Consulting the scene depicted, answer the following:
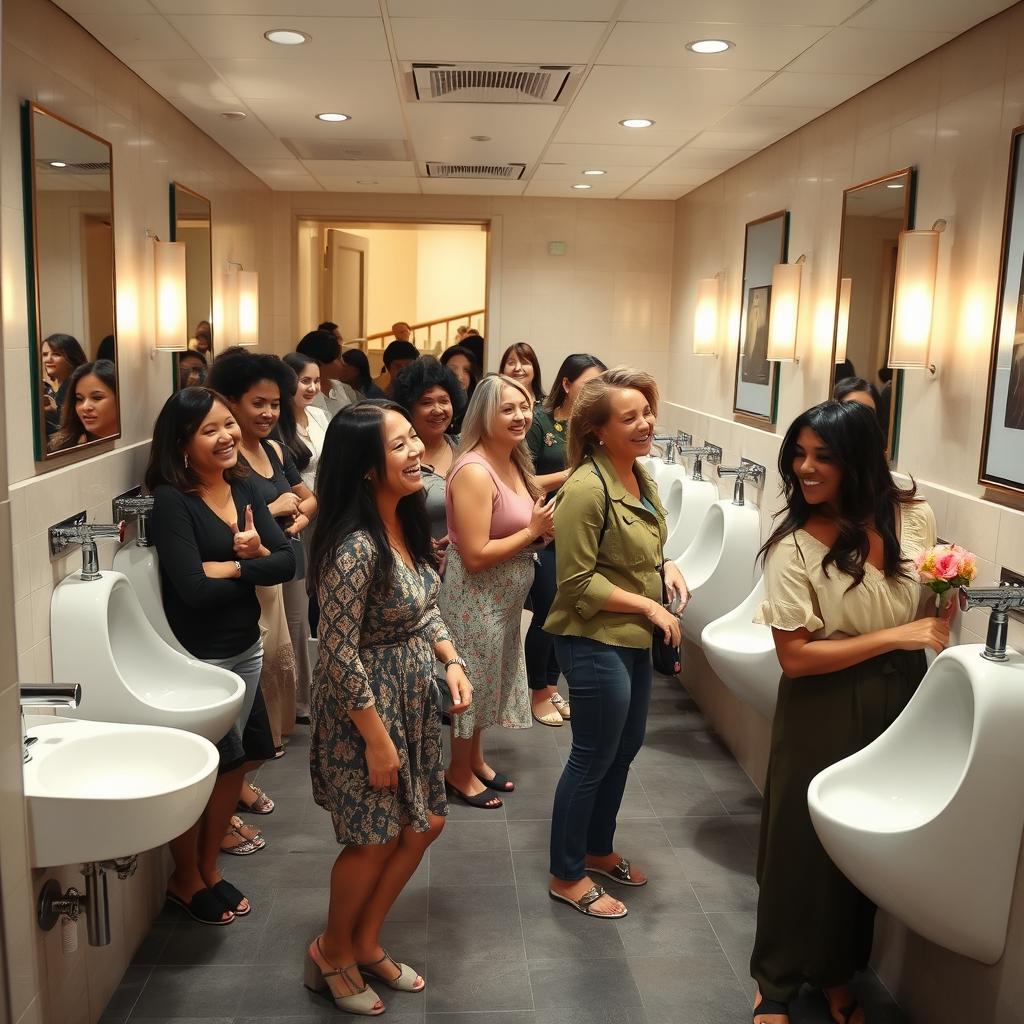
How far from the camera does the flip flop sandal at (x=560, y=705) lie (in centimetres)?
425

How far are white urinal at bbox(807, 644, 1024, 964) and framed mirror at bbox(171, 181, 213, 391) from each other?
278 centimetres

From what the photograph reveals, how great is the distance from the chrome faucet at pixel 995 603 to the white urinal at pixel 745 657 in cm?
66

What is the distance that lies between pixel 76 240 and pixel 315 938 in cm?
195

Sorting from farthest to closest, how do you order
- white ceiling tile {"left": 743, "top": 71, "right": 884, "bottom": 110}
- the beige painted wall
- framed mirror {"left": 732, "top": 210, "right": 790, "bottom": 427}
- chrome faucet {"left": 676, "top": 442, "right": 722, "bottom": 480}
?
chrome faucet {"left": 676, "top": 442, "right": 722, "bottom": 480} < framed mirror {"left": 732, "top": 210, "right": 790, "bottom": 427} < white ceiling tile {"left": 743, "top": 71, "right": 884, "bottom": 110} < the beige painted wall

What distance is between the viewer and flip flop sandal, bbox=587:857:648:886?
117 inches

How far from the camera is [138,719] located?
92.0 inches

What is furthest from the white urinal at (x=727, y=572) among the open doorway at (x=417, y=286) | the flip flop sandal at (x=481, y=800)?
the open doorway at (x=417, y=286)

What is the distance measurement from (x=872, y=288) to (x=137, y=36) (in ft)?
7.38

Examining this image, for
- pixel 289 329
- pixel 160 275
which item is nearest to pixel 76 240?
pixel 160 275

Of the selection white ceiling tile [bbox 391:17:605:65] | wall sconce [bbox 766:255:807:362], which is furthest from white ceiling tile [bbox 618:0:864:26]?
wall sconce [bbox 766:255:807:362]

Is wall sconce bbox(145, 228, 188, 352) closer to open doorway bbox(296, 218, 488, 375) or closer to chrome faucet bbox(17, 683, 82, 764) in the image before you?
chrome faucet bbox(17, 683, 82, 764)

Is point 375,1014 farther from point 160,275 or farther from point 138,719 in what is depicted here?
point 160,275

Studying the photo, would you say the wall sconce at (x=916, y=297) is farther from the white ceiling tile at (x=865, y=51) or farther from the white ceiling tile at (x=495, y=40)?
the white ceiling tile at (x=495, y=40)

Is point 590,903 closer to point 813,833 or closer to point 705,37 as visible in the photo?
point 813,833
